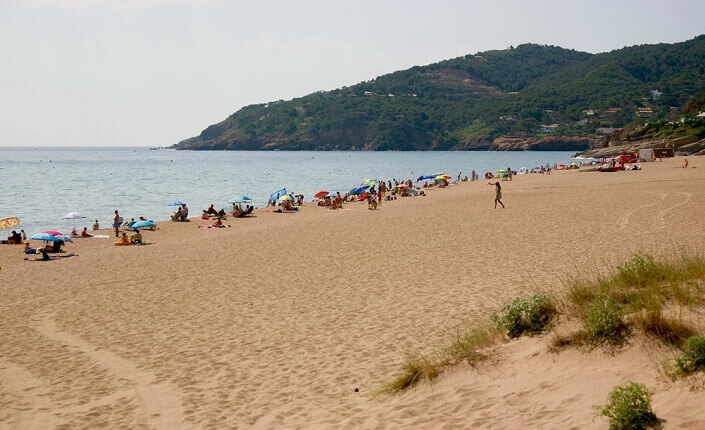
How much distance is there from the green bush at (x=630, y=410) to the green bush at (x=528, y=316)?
2.42m

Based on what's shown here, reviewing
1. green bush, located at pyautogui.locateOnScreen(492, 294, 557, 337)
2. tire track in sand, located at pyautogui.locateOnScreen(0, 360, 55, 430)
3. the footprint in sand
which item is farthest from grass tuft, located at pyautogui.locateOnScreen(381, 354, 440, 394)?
the footprint in sand

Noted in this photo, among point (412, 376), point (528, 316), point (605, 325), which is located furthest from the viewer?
point (528, 316)

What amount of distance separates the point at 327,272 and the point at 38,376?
750cm

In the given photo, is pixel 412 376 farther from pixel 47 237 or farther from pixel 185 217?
pixel 185 217

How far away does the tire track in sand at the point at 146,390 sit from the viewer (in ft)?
22.8

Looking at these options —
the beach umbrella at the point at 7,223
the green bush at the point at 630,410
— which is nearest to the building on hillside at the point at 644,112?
the beach umbrella at the point at 7,223

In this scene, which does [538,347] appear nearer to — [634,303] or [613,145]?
[634,303]

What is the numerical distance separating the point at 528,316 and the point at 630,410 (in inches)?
106

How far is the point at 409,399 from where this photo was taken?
20.8ft

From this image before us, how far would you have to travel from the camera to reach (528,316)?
7.28 meters

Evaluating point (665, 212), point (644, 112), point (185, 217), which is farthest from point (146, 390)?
point (644, 112)

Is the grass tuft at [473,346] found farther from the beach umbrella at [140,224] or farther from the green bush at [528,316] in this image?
the beach umbrella at [140,224]

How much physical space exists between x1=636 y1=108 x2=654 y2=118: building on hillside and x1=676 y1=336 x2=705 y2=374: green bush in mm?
161288

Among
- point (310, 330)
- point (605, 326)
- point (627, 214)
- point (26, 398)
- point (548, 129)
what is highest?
point (548, 129)
